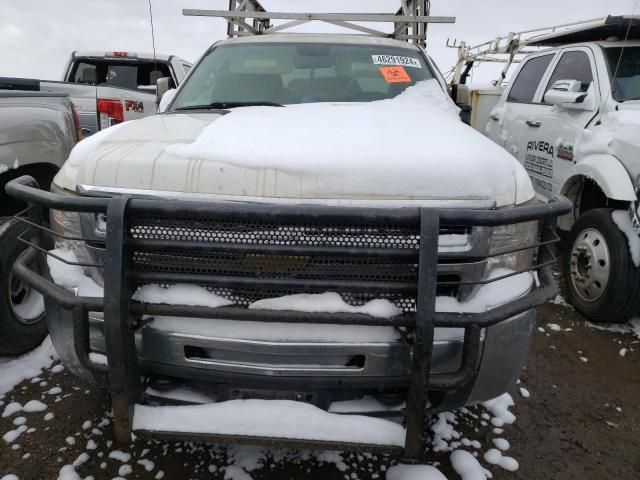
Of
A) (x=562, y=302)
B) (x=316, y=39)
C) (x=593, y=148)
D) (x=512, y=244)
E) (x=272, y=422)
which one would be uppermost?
(x=316, y=39)

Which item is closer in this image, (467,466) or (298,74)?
(467,466)

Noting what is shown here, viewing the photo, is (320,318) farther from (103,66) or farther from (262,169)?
(103,66)

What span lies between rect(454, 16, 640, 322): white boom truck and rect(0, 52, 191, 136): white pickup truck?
3.66 meters

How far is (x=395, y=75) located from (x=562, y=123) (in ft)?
6.59

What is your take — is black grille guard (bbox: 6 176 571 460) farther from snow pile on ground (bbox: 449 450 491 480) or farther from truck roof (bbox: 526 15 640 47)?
truck roof (bbox: 526 15 640 47)

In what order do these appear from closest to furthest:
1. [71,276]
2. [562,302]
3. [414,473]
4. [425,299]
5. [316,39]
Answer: [425,299], [71,276], [414,473], [316,39], [562,302]

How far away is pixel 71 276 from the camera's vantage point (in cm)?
182

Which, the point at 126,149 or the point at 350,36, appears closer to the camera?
the point at 126,149

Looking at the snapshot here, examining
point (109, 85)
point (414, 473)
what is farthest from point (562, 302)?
point (109, 85)

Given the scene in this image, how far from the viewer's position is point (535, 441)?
2365mm

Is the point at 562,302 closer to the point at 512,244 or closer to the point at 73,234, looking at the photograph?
the point at 512,244

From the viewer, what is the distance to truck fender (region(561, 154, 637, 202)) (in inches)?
128

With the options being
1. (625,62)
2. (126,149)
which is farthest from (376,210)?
(625,62)

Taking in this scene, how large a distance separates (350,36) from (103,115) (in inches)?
130
